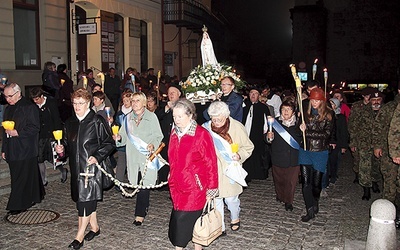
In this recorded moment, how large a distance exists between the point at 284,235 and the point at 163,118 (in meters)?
3.40

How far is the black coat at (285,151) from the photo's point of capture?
288 inches

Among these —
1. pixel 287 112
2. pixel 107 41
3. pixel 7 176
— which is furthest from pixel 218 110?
pixel 107 41

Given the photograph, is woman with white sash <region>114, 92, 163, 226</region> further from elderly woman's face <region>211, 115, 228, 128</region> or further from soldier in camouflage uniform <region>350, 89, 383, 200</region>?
soldier in camouflage uniform <region>350, 89, 383, 200</region>

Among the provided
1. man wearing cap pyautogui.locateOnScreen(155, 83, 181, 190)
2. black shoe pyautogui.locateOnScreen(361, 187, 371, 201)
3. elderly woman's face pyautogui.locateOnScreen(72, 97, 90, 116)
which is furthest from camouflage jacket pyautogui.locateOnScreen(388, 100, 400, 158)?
elderly woman's face pyautogui.locateOnScreen(72, 97, 90, 116)

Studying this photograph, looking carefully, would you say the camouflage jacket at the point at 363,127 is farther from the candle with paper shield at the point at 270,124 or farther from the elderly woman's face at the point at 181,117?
the elderly woman's face at the point at 181,117

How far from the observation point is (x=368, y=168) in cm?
834

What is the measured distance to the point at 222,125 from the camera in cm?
592

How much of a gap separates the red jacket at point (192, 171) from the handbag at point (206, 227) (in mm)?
151

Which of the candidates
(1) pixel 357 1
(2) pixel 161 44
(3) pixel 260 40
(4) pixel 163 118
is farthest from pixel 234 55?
(4) pixel 163 118

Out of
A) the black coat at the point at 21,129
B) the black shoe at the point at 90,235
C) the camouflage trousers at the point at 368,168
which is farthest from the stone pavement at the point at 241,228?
the black coat at the point at 21,129

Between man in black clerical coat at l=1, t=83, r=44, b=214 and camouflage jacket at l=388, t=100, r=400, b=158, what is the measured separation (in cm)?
550

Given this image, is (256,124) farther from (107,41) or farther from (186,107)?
(107,41)

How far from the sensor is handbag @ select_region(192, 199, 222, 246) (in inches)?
191

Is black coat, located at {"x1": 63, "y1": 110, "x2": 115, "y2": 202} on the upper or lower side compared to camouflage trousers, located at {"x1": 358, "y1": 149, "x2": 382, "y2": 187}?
upper
